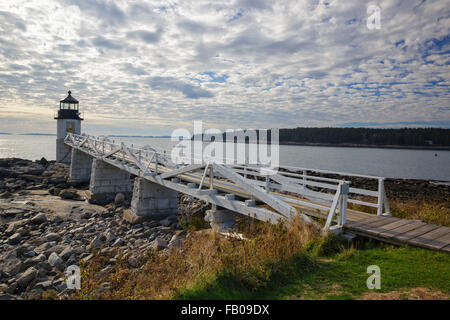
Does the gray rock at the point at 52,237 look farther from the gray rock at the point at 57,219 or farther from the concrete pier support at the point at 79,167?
the concrete pier support at the point at 79,167

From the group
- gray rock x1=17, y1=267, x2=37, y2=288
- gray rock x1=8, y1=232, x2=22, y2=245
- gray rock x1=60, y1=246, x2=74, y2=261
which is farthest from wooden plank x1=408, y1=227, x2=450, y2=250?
gray rock x1=8, y1=232, x2=22, y2=245

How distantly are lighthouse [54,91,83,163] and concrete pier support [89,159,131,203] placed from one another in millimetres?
16691

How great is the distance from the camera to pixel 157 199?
14.9 meters

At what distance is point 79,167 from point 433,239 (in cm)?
2756

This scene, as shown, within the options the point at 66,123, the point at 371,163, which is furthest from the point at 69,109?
the point at 371,163

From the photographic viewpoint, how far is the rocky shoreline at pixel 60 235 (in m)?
8.15

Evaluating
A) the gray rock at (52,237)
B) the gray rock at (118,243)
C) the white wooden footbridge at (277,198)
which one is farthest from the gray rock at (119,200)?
the gray rock at (118,243)

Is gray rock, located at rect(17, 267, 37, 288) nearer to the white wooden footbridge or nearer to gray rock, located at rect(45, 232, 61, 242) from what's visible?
gray rock, located at rect(45, 232, 61, 242)

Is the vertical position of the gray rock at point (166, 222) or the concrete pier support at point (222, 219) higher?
the concrete pier support at point (222, 219)

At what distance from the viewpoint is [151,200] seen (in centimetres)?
1477

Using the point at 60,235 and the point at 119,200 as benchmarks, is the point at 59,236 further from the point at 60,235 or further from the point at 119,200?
the point at 119,200

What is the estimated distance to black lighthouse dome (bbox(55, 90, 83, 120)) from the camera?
1372 inches

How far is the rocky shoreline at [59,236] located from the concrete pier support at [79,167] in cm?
379
